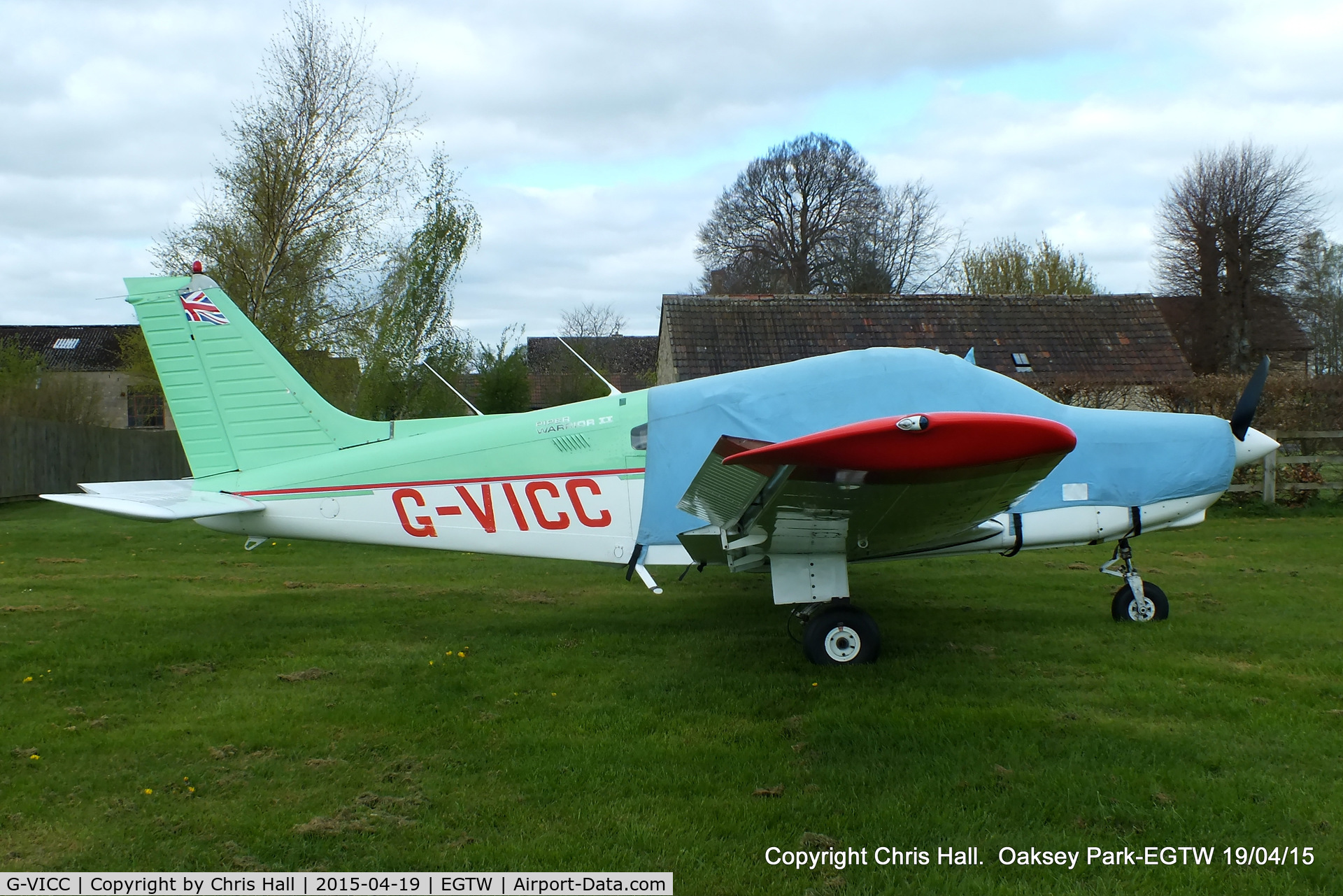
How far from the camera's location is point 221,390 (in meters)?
6.89

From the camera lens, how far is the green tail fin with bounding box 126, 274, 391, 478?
6.85 meters

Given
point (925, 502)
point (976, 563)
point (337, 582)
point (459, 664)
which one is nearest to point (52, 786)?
point (459, 664)

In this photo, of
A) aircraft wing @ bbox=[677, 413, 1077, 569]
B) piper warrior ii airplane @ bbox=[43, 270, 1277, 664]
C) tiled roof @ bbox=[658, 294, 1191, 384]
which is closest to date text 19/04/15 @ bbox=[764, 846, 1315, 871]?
aircraft wing @ bbox=[677, 413, 1077, 569]

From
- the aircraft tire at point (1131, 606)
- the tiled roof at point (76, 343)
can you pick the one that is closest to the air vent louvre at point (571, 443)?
the aircraft tire at point (1131, 606)

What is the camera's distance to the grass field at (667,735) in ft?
10.8

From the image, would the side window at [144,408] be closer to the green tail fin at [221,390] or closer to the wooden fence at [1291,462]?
the green tail fin at [221,390]

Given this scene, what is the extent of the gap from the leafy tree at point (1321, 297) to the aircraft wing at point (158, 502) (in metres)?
42.3

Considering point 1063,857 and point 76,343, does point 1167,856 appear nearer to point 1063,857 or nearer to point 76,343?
point 1063,857

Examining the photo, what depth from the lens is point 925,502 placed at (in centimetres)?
466

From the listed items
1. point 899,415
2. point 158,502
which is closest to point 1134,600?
point 899,415

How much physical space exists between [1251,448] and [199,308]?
320 inches

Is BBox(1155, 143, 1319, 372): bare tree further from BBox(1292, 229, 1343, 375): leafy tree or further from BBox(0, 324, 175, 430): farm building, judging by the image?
BBox(0, 324, 175, 430): farm building

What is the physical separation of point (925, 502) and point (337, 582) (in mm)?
6678

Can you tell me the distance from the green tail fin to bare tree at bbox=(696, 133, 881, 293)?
31435 millimetres
